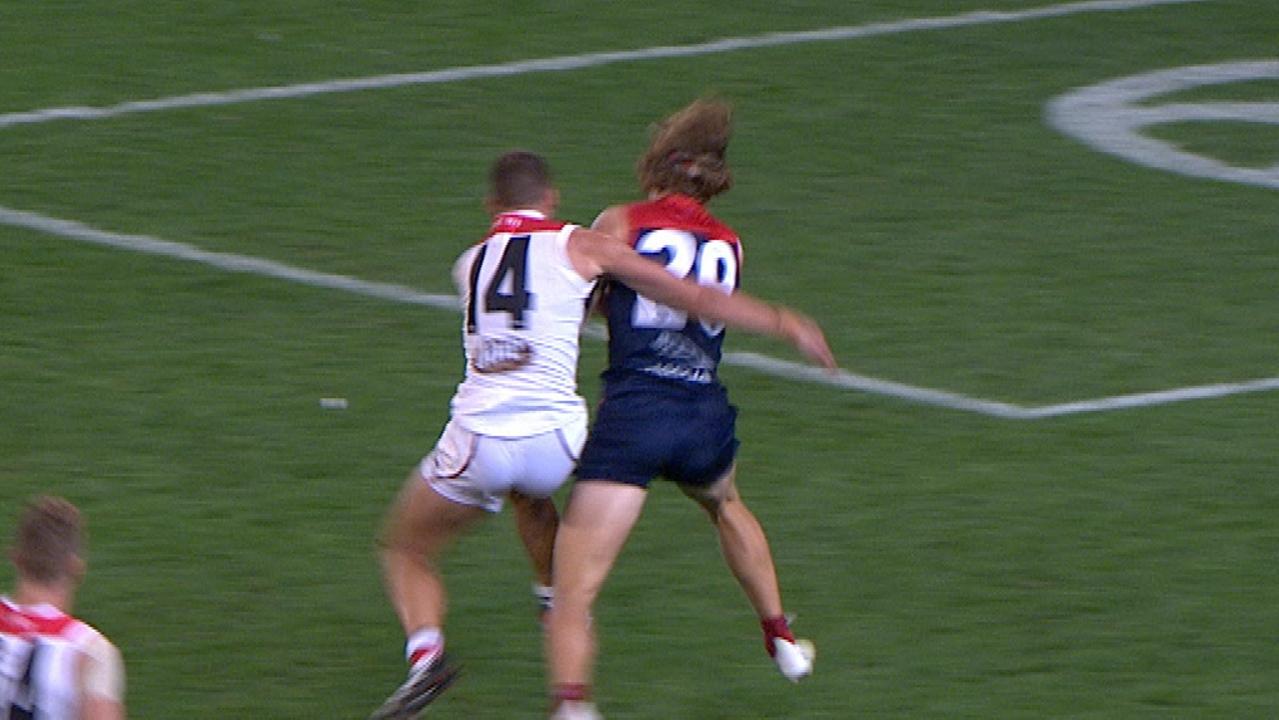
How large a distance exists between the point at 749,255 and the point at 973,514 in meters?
3.75

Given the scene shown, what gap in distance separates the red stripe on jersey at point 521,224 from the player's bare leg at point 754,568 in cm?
83

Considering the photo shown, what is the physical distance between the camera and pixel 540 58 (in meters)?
16.2

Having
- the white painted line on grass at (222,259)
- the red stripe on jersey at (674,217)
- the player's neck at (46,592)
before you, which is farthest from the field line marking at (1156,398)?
the player's neck at (46,592)

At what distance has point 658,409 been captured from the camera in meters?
6.49

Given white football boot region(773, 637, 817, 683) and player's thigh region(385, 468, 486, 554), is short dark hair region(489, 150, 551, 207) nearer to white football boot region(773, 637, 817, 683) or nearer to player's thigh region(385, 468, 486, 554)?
player's thigh region(385, 468, 486, 554)

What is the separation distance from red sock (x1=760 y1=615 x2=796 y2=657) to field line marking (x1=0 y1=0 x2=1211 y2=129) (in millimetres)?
8614

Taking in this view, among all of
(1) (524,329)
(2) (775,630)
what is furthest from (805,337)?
(2) (775,630)

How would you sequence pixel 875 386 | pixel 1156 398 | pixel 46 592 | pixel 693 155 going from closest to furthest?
1. pixel 46 592
2. pixel 693 155
3. pixel 1156 398
4. pixel 875 386

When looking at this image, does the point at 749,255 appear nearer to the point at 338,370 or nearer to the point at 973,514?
the point at 338,370

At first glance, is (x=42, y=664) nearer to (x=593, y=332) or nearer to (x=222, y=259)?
(x=593, y=332)

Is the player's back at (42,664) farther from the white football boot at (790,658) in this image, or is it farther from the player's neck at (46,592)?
the white football boot at (790,658)

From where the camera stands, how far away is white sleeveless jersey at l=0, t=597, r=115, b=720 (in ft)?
15.9

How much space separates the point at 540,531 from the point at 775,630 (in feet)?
2.31

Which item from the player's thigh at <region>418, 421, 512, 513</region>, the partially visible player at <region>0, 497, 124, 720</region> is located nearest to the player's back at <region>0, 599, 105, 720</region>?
the partially visible player at <region>0, 497, 124, 720</region>
